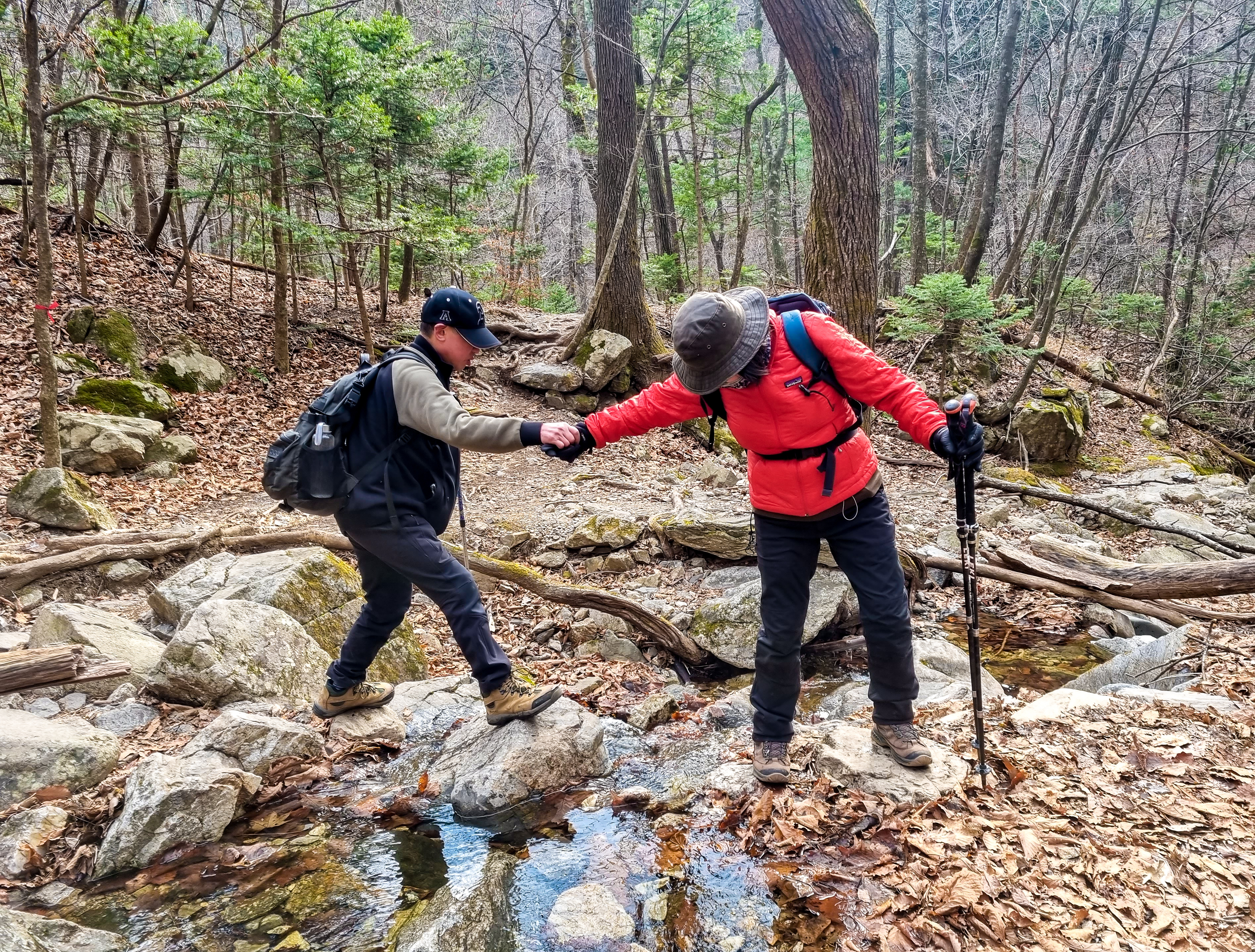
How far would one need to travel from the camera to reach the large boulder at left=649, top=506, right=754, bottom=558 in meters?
7.46

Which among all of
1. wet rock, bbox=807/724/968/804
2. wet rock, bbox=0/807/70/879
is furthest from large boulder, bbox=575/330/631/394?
wet rock, bbox=0/807/70/879

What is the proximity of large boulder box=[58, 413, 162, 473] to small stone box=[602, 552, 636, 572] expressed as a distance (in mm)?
5862

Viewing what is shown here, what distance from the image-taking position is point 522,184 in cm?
1778

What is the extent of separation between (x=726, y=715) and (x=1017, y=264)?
18088mm

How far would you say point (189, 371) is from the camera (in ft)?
34.6

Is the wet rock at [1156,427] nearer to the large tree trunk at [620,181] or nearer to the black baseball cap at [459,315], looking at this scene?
the large tree trunk at [620,181]

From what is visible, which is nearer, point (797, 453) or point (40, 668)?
point (797, 453)

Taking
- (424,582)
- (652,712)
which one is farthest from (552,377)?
(424,582)

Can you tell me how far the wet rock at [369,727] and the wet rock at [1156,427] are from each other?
58.2ft

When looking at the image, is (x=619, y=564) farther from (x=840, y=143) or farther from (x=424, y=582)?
(x=840, y=143)

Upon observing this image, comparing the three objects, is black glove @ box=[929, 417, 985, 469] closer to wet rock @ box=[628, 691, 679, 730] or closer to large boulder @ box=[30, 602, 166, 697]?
wet rock @ box=[628, 691, 679, 730]

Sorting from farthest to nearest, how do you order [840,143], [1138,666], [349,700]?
[840,143] < [1138,666] < [349,700]

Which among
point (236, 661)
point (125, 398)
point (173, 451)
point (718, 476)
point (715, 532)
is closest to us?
point (236, 661)

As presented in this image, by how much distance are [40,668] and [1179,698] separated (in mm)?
6442
